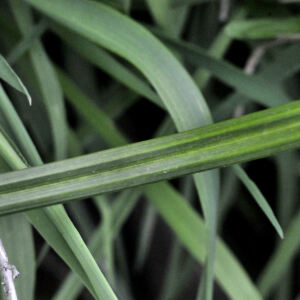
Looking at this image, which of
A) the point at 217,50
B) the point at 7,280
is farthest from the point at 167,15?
the point at 7,280

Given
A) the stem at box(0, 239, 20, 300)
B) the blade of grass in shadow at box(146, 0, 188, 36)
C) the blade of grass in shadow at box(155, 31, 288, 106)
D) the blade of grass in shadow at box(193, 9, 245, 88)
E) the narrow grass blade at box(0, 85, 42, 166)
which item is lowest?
the stem at box(0, 239, 20, 300)

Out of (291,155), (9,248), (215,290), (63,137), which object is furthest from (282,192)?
(9,248)

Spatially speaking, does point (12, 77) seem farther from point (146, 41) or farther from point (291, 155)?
point (291, 155)

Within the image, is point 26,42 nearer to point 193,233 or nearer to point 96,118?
point 96,118

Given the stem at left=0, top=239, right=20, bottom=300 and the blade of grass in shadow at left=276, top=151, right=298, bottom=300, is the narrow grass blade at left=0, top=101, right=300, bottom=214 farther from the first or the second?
the blade of grass in shadow at left=276, top=151, right=298, bottom=300

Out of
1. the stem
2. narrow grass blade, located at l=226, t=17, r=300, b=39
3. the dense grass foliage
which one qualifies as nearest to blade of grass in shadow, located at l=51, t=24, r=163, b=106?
the dense grass foliage

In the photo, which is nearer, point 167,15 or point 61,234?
point 61,234

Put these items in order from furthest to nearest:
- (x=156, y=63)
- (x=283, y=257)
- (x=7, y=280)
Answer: (x=283, y=257) < (x=156, y=63) < (x=7, y=280)
